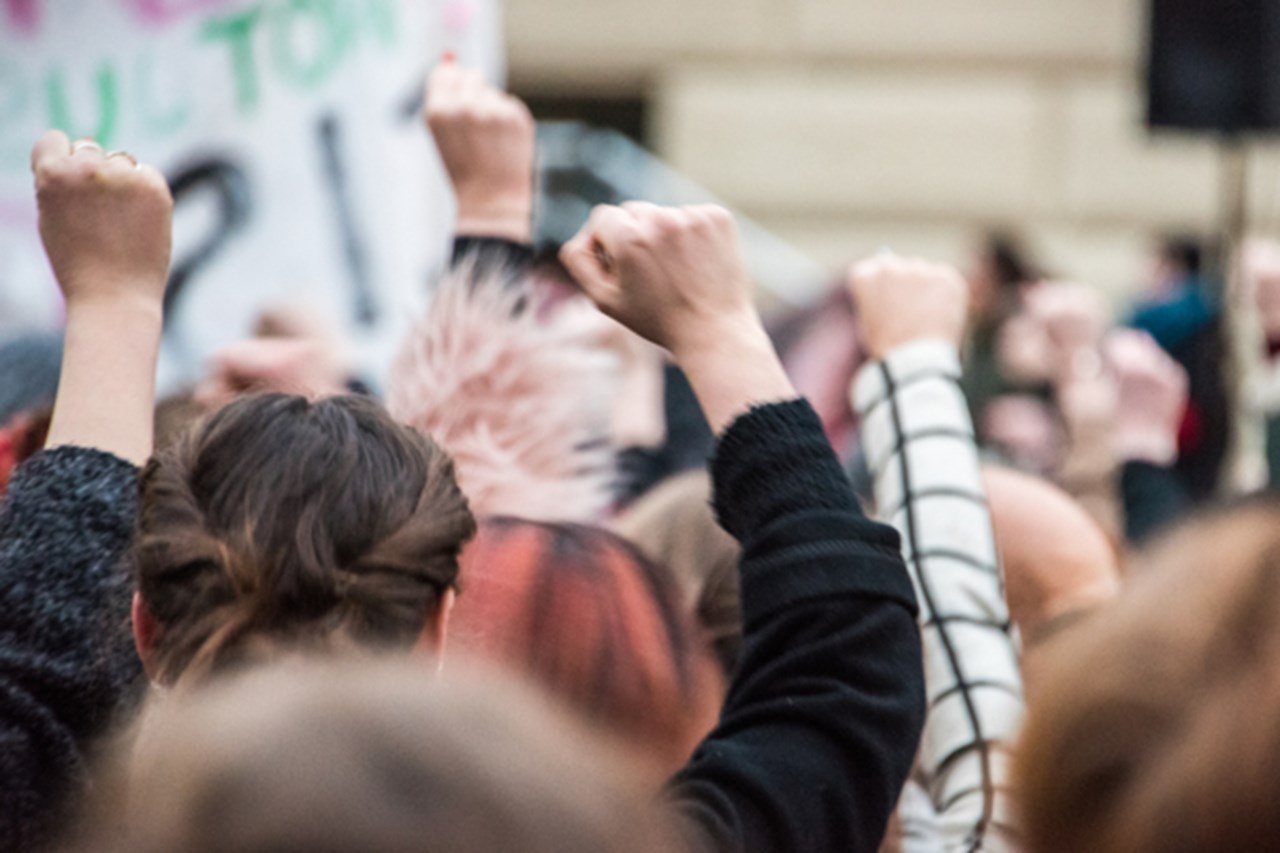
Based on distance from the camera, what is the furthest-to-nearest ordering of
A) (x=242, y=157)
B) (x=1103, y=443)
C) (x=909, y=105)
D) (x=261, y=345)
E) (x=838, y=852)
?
(x=909, y=105), (x=242, y=157), (x=1103, y=443), (x=261, y=345), (x=838, y=852)

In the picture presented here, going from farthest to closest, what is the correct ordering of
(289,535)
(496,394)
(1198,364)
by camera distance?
(1198,364) → (496,394) → (289,535)

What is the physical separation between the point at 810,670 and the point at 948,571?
39 centimetres

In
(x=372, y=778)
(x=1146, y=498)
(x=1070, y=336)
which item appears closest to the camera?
(x=372, y=778)

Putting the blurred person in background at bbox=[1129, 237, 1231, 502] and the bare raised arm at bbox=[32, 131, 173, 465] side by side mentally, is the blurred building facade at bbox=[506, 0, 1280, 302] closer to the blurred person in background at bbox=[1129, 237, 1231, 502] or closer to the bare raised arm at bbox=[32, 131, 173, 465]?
the blurred person in background at bbox=[1129, 237, 1231, 502]


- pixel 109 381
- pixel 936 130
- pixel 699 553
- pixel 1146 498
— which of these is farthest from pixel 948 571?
pixel 936 130

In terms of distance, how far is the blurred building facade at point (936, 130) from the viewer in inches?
334

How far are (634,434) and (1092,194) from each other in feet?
20.8

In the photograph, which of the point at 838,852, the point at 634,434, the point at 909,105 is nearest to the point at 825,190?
the point at 909,105

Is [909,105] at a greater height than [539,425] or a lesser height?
lesser

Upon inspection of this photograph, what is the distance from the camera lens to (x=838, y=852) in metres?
1.13

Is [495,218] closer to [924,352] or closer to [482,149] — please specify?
[482,149]

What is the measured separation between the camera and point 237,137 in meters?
3.52

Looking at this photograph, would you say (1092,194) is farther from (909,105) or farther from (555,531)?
(555,531)

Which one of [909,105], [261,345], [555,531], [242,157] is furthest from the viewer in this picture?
[909,105]
